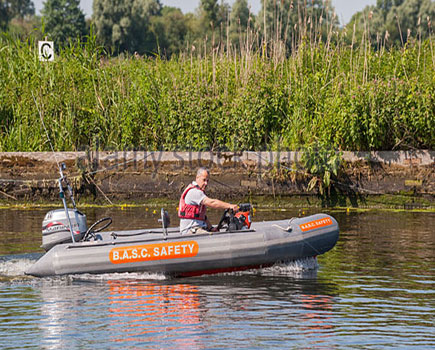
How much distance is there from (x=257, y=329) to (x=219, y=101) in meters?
9.98

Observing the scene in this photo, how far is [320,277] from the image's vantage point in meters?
9.53

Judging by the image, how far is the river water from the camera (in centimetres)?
686

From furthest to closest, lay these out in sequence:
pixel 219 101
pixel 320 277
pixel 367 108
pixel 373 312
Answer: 1. pixel 219 101
2. pixel 367 108
3. pixel 320 277
4. pixel 373 312

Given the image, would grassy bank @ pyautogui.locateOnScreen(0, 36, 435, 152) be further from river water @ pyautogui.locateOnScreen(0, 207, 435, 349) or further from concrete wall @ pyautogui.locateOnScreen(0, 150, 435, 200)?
river water @ pyautogui.locateOnScreen(0, 207, 435, 349)

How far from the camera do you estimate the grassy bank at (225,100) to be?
15719mm

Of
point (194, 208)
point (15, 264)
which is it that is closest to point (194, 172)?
point (194, 208)

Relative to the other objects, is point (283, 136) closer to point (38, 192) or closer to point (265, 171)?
point (265, 171)

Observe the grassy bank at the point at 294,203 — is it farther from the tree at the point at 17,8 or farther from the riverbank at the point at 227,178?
the tree at the point at 17,8

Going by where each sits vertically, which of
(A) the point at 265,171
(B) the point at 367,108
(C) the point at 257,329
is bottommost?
(C) the point at 257,329

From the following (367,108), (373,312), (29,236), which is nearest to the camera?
(373,312)

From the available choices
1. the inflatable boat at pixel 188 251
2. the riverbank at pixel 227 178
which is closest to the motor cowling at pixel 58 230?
the inflatable boat at pixel 188 251

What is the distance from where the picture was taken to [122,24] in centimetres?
6016

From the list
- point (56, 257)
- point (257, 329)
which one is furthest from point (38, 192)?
point (257, 329)

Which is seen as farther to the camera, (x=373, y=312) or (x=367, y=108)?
(x=367, y=108)
